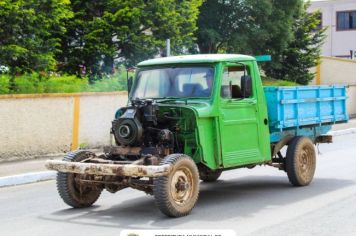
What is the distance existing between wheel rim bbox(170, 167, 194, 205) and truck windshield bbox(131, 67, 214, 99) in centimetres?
137

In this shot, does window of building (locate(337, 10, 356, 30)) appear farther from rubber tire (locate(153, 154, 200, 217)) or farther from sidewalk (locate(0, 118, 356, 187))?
rubber tire (locate(153, 154, 200, 217))

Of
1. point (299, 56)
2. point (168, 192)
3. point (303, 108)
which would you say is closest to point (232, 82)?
point (303, 108)

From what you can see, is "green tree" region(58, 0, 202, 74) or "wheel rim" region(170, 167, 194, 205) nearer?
"wheel rim" region(170, 167, 194, 205)

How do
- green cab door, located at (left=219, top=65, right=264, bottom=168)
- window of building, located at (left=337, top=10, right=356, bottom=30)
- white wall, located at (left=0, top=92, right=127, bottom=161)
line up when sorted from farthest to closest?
window of building, located at (left=337, top=10, right=356, bottom=30)
white wall, located at (left=0, top=92, right=127, bottom=161)
green cab door, located at (left=219, top=65, right=264, bottom=168)

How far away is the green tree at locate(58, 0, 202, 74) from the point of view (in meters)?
21.5

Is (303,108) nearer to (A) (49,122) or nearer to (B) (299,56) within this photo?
(A) (49,122)

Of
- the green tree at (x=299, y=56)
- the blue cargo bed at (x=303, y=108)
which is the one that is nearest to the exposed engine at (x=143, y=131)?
the blue cargo bed at (x=303, y=108)

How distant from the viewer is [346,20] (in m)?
57.1

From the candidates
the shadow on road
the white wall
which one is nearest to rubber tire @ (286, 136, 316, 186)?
the shadow on road

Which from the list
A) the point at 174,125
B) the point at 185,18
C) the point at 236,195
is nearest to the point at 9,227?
the point at 174,125

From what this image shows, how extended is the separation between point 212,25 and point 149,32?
457 inches

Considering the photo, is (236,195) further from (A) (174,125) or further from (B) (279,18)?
(B) (279,18)

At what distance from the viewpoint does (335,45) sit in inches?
2270

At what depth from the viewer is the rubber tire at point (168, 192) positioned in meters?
8.49
